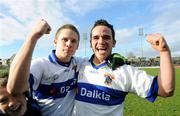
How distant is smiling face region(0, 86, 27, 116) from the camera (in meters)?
3.25

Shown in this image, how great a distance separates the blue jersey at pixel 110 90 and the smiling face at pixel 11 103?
0.99m

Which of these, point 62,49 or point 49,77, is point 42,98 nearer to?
point 49,77

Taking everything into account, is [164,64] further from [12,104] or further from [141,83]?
[12,104]

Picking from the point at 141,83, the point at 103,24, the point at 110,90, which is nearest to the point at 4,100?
the point at 110,90

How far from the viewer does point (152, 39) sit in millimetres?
3596

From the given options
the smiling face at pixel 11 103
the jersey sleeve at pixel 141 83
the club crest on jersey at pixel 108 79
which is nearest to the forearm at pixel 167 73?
the jersey sleeve at pixel 141 83

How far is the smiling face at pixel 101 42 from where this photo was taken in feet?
13.9

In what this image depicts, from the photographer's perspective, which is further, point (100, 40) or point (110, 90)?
point (100, 40)

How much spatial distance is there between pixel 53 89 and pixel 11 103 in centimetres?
89

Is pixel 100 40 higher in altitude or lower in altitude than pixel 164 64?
higher

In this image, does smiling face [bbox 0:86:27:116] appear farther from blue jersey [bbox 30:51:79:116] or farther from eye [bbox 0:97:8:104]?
blue jersey [bbox 30:51:79:116]

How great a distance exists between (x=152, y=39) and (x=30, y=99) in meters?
1.50

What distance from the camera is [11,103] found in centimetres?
325

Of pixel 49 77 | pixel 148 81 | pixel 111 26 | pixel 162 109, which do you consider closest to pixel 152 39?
pixel 148 81
